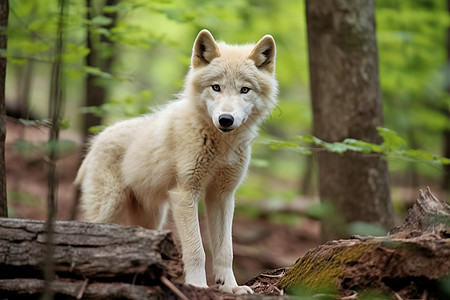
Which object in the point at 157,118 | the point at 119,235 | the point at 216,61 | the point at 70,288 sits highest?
the point at 216,61

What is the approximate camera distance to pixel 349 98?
6.42 metres

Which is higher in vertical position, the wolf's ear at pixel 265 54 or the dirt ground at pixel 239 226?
the wolf's ear at pixel 265 54

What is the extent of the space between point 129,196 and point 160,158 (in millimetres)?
997

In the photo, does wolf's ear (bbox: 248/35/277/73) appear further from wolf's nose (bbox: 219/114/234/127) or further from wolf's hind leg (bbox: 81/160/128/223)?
wolf's hind leg (bbox: 81/160/128/223)

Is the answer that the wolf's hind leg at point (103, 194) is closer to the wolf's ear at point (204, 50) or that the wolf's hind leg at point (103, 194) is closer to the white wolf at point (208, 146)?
the white wolf at point (208, 146)

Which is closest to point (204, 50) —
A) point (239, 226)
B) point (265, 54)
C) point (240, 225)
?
point (265, 54)

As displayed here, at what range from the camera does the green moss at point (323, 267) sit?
3.64 m

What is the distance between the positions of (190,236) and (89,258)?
1543mm

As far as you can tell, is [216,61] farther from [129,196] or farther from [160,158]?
[129,196]

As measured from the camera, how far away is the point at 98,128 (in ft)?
22.2

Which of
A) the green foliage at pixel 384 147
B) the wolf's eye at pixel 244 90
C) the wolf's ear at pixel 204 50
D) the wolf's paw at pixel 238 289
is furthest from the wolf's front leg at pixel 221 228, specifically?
the wolf's ear at pixel 204 50

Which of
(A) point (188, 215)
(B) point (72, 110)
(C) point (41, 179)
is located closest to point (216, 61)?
(A) point (188, 215)

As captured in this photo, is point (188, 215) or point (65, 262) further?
point (188, 215)

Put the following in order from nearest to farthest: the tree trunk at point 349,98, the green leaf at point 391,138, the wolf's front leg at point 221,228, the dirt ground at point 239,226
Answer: the wolf's front leg at point 221,228 < the green leaf at point 391,138 < the tree trunk at point 349,98 < the dirt ground at point 239,226
